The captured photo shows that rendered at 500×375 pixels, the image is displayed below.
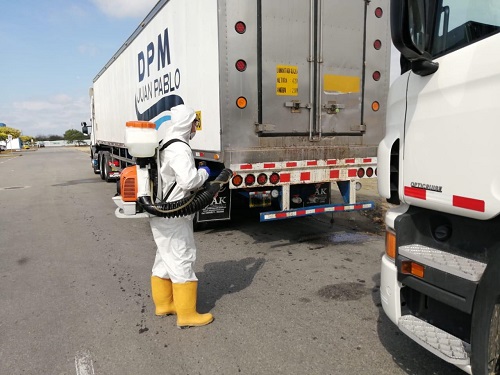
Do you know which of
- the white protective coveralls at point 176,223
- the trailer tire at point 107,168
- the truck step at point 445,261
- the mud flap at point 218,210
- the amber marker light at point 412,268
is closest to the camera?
the truck step at point 445,261

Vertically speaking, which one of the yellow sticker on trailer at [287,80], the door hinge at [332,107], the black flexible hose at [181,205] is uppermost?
the yellow sticker on trailer at [287,80]

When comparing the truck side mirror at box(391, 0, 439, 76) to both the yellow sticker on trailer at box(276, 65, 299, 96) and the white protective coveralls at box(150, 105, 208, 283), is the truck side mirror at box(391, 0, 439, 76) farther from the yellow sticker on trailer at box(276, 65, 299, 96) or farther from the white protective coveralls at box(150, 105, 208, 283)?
the yellow sticker on trailer at box(276, 65, 299, 96)

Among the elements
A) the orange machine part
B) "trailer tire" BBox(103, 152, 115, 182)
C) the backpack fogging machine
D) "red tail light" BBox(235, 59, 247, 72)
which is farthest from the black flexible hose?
"trailer tire" BBox(103, 152, 115, 182)

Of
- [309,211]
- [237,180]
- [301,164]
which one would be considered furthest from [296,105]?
[309,211]

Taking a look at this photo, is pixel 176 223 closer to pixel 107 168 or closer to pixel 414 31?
pixel 414 31

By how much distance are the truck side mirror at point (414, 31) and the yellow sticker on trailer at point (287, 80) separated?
3090 millimetres

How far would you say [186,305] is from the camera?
129 inches

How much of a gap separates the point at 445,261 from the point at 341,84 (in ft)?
13.4

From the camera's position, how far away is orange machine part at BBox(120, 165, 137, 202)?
3258 mm

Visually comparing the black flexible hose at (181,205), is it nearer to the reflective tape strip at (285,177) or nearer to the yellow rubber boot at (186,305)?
the yellow rubber boot at (186,305)

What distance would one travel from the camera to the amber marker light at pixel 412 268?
6.91ft

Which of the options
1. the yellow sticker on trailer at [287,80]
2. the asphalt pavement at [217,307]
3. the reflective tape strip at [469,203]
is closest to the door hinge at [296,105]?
the yellow sticker on trailer at [287,80]

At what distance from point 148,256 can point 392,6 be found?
445 cm

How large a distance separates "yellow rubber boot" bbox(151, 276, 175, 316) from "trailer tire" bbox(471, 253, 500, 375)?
8.13 feet
